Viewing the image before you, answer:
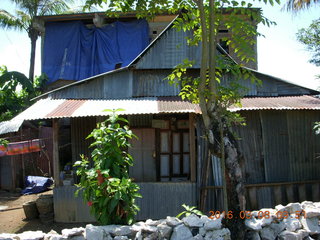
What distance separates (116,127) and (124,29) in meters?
9.09

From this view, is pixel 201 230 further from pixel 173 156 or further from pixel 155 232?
pixel 173 156

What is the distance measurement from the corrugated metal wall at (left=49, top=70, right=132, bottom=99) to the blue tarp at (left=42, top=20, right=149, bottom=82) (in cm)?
402

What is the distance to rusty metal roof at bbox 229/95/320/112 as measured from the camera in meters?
6.88

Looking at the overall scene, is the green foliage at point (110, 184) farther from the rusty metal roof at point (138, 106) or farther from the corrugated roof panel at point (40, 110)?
the corrugated roof panel at point (40, 110)

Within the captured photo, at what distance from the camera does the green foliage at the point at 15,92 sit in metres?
12.6

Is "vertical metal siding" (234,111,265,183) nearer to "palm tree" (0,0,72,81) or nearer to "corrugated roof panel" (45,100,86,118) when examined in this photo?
"corrugated roof panel" (45,100,86,118)

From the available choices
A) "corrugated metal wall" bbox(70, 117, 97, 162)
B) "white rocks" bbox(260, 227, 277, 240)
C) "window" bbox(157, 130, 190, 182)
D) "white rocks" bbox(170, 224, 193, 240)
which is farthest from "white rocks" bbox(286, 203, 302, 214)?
"corrugated metal wall" bbox(70, 117, 97, 162)

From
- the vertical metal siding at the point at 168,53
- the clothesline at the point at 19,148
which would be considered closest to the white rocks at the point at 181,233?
→ the vertical metal siding at the point at 168,53

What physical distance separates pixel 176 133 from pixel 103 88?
2462 mm

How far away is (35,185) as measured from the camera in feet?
33.6

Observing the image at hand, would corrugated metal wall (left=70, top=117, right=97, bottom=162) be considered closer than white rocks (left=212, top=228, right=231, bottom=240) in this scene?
No

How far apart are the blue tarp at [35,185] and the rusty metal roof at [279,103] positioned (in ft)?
23.3

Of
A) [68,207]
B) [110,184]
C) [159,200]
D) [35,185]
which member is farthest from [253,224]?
[35,185]

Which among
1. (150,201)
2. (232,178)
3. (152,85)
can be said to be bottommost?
(150,201)
